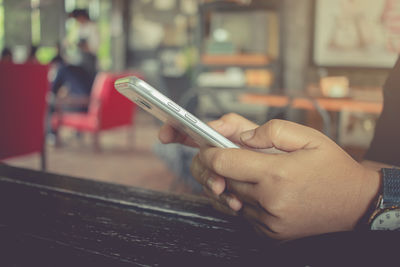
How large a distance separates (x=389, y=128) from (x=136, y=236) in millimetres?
476

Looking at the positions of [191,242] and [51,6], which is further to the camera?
[51,6]

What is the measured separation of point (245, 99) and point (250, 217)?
2.26 meters

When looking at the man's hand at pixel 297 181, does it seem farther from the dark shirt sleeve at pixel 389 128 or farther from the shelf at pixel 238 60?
the shelf at pixel 238 60

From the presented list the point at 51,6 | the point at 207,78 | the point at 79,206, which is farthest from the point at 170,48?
the point at 79,206

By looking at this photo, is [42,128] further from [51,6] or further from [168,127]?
[51,6]

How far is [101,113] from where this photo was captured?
12.1 feet

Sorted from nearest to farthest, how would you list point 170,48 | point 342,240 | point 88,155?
point 342,240 < point 88,155 < point 170,48

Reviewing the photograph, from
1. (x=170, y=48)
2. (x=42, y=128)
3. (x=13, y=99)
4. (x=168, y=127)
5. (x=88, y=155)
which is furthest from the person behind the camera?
(x=170, y=48)

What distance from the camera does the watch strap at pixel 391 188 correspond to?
0.38 metres

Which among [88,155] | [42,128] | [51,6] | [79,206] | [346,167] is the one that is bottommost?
[88,155]

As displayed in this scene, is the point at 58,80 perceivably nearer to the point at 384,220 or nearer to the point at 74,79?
the point at 74,79

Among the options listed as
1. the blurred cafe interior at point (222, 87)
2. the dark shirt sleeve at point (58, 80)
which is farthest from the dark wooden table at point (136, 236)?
the dark shirt sleeve at point (58, 80)

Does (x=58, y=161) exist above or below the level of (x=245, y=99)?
below

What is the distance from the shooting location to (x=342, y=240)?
0.34 meters
